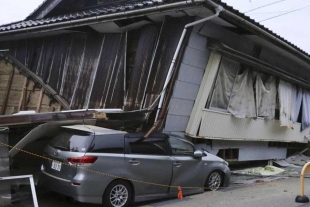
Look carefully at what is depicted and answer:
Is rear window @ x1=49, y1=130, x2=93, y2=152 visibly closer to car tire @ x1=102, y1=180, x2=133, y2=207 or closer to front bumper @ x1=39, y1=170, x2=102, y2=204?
front bumper @ x1=39, y1=170, x2=102, y2=204

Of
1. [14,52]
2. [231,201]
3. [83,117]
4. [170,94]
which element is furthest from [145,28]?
[14,52]

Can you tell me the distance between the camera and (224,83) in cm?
980

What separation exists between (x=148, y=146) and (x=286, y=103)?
6.90 m

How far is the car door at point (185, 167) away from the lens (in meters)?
7.91

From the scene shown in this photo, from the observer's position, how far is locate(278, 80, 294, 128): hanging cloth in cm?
1199

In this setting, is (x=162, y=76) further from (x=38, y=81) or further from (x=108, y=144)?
(x=38, y=81)

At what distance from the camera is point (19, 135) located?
8.04 metres

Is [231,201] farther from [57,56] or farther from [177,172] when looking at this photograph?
[57,56]

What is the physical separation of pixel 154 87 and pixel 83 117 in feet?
7.08

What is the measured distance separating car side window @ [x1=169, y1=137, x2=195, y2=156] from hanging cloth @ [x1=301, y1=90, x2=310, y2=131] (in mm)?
7377

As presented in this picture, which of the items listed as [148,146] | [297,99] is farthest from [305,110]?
[148,146]

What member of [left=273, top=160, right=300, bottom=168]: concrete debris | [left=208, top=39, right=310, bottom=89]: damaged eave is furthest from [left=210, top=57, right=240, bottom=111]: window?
[left=273, top=160, right=300, bottom=168]: concrete debris

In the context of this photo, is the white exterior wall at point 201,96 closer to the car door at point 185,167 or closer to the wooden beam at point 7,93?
the car door at point 185,167

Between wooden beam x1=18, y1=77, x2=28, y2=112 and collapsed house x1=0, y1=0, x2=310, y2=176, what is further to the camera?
wooden beam x1=18, y1=77, x2=28, y2=112
